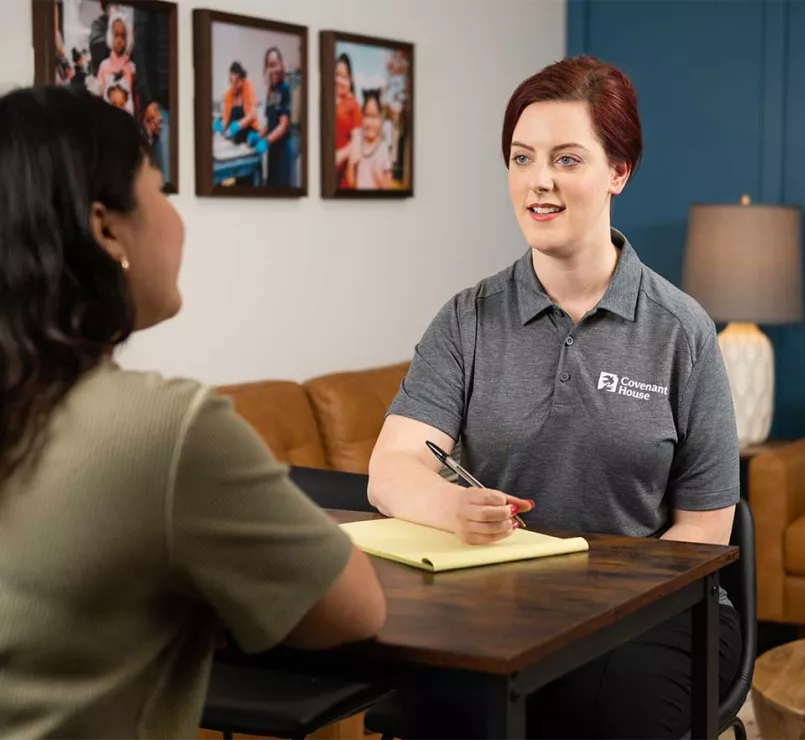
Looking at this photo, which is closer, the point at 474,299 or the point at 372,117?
the point at 474,299

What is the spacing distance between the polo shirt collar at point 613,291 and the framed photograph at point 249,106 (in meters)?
1.81

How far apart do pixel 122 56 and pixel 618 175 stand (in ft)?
5.88

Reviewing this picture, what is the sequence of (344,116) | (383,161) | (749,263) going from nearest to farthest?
(344,116)
(383,161)
(749,263)

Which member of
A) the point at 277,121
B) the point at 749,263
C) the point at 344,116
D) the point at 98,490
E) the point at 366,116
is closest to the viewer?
the point at 98,490

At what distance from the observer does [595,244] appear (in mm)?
2492

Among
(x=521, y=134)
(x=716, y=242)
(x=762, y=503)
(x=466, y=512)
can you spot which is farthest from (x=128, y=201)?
(x=716, y=242)

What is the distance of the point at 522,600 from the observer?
164cm

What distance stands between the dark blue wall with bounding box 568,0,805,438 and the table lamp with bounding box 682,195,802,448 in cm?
44

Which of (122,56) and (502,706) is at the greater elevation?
(122,56)

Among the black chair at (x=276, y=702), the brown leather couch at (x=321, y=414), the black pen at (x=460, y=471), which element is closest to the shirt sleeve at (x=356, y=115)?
the brown leather couch at (x=321, y=414)

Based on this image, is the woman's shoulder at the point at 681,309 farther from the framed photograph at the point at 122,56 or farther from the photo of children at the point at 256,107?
the photo of children at the point at 256,107

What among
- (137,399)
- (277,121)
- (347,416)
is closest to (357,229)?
(277,121)

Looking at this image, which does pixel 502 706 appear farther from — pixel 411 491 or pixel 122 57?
pixel 122 57

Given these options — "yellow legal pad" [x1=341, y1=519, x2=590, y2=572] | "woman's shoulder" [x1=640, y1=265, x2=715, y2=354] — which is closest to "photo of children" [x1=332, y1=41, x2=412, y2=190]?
"woman's shoulder" [x1=640, y1=265, x2=715, y2=354]
